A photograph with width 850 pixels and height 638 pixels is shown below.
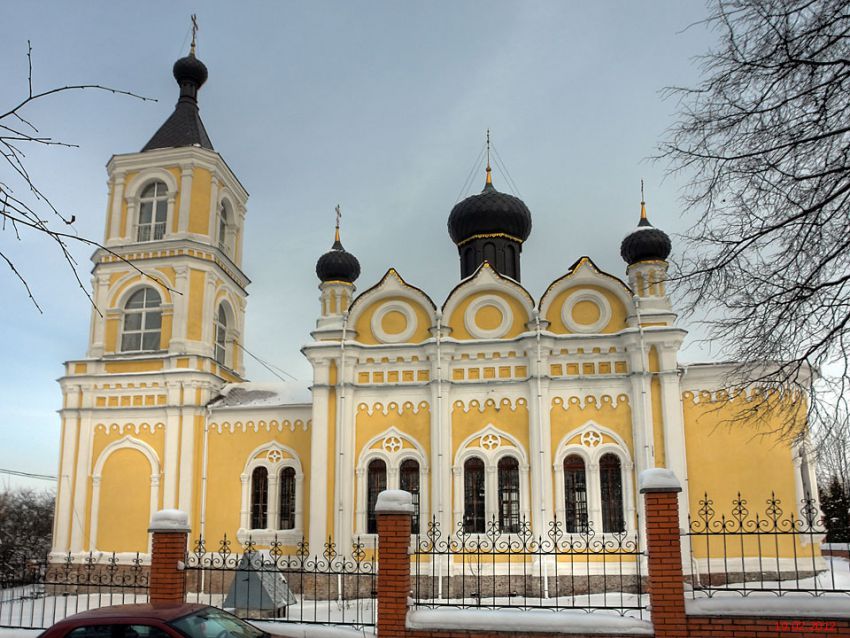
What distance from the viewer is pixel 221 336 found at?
18656 millimetres

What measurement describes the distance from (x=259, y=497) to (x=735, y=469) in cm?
960

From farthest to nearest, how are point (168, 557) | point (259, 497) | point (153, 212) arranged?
point (153, 212) < point (259, 497) < point (168, 557)

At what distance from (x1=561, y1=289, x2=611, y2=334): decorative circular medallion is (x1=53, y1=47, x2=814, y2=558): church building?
3 cm

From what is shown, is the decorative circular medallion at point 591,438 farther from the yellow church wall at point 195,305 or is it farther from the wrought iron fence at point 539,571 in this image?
the yellow church wall at point 195,305

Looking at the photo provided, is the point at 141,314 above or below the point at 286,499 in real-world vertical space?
above

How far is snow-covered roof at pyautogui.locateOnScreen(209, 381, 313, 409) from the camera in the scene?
654 inches

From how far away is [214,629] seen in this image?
6.20 m

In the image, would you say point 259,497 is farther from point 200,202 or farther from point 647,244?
point 647,244

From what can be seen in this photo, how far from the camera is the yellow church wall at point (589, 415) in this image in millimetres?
14328

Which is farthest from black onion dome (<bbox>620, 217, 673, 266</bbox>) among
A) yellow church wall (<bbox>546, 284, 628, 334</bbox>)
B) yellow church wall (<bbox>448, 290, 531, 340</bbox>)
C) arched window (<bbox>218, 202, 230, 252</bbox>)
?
arched window (<bbox>218, 202, 230, 252</bbox>)

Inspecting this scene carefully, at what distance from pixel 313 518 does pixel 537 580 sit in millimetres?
4463

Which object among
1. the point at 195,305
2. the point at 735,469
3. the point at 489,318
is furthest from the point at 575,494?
the point at 195,305

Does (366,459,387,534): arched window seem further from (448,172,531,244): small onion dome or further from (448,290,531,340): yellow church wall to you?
(448,172,531,244): small onion dome

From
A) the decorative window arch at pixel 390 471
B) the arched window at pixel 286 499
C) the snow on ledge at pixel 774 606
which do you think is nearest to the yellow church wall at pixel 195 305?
the arched window at pixel 286 499
